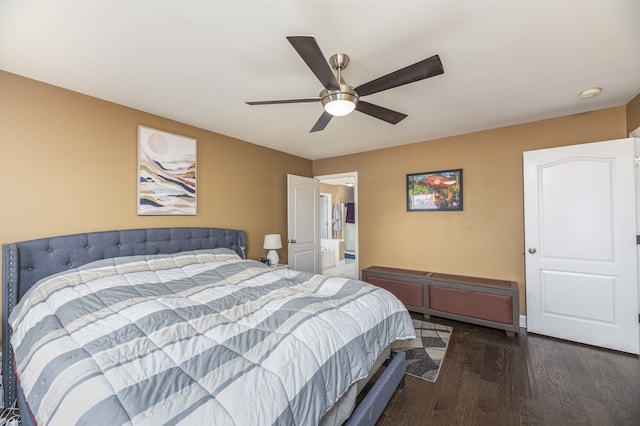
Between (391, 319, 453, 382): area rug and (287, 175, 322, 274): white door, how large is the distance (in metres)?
1.95

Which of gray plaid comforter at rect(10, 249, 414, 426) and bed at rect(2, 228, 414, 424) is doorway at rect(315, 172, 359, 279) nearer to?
bed at rect(2, 228, 414, 424)

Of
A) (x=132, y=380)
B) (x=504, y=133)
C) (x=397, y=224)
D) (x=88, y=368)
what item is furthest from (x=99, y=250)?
(x=504, y=133)

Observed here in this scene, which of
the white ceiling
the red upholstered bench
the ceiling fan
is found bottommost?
the red upholstered bench

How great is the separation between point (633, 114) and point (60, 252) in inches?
208

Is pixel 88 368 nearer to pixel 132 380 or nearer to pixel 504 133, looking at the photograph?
pixel 132 380

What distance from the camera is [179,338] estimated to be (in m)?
1.22

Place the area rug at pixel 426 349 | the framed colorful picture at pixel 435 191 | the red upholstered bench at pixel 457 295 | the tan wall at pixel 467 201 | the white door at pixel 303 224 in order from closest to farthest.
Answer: the area rug at pixel 426 349
the red upholstered bench at pixel 457 295
the tan wall at pixel 467 201
the framed colorful picture at pixel 435 191
the white door at pixel 303 224

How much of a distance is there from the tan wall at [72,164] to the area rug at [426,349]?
264 cm

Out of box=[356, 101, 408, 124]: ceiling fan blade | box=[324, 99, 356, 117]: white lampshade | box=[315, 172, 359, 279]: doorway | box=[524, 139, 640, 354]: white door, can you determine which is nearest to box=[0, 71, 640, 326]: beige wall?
box=[524, 139, 640, 354]: white door

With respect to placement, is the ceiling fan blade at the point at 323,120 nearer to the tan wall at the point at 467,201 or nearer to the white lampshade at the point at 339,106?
the white lampshade at the point at 339,106

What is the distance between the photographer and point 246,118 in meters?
2.93

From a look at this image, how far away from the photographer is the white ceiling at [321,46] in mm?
1421

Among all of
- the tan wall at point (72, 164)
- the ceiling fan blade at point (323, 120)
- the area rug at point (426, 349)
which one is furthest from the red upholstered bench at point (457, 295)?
the tan wall at point (72, 164)

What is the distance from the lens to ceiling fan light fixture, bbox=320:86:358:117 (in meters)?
1.63
